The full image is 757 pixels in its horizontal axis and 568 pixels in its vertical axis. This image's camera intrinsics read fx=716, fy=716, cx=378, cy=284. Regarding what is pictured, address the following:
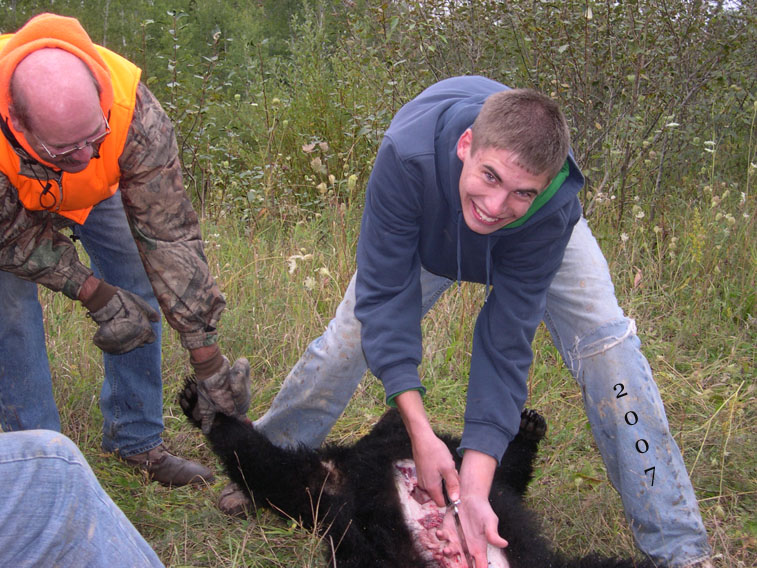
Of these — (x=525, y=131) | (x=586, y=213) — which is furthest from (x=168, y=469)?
(x=586, y=213)

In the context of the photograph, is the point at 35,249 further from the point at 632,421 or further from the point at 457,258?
the point at 632,421

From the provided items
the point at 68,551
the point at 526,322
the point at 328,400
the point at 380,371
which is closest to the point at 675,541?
the point at 526,322

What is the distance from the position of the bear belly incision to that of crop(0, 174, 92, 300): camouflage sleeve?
1.48 m

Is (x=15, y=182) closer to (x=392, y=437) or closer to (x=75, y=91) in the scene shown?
(x=75, y=91)

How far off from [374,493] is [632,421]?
3.26 ft

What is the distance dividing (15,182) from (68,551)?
1.53 meters

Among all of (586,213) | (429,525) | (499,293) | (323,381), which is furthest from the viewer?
(586,213)

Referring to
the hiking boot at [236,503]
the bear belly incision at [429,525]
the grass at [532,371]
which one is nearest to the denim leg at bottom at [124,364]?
the grass at [532,371]

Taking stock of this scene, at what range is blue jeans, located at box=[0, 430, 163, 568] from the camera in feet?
4.75

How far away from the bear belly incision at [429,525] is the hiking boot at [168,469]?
1.01 meters

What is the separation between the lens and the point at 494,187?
Answer: 2.25m

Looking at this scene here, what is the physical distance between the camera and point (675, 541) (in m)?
2.57

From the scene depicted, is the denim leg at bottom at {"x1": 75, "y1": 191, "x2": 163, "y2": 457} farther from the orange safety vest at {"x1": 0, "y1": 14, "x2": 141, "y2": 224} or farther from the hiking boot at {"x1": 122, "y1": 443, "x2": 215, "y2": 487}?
the orange safety vest at {"x1": 0, "y1": 14, "x2": 141, "y2": 224}

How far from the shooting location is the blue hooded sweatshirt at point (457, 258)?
7.97 ft
